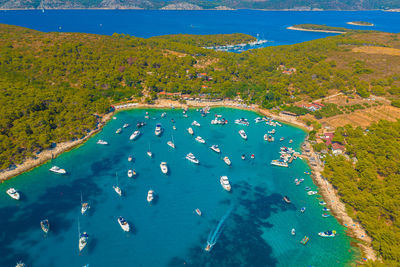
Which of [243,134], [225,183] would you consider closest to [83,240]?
[225,183]

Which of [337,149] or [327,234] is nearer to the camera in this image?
[327,234]

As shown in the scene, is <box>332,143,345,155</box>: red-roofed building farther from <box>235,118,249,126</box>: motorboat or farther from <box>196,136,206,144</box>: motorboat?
<box>196,136,206,144</box>: motorboat

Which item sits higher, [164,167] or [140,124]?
[140,124]

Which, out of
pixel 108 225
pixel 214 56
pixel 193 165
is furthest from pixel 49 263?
pixel 214 56

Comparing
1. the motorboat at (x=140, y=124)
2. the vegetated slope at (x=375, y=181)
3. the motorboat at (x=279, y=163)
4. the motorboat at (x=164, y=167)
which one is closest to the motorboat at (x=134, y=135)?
the motorboat at (x=140, y=124)

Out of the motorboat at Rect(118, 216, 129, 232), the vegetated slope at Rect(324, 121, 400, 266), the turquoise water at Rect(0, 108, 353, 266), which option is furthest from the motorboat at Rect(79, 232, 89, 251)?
the vegetated slope at Rect(324, 121, 400, 266)

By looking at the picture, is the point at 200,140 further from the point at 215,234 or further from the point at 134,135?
the point at 215,234
